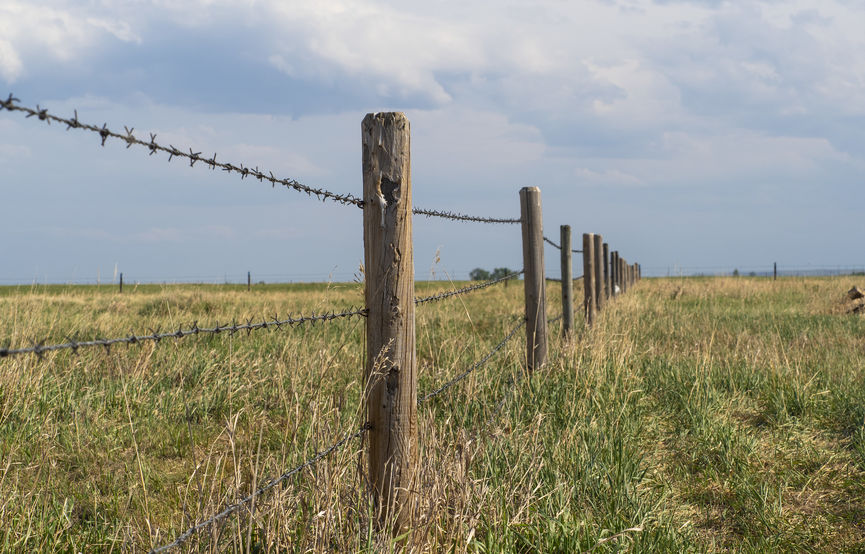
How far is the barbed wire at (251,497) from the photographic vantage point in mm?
2064

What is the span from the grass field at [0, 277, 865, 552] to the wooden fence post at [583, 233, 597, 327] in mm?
1529

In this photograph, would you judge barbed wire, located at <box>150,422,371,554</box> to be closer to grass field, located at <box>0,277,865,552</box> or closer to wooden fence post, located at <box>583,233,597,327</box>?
grass field, located at <box>0,277,865,552</box>

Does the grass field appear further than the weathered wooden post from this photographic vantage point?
No

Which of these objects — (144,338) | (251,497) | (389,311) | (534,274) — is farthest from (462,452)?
(534,274)

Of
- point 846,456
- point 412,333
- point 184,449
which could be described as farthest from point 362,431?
point 846,456

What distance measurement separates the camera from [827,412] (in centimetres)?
574

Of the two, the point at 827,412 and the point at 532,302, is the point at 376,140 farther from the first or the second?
the point at 827,412

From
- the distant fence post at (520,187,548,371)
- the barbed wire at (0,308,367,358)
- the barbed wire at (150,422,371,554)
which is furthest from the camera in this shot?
the distant fence post at (520,187,548,371)

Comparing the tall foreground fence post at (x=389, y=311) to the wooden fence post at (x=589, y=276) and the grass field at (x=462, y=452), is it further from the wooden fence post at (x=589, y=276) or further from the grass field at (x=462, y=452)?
the wooden fence post at (x=589, y=276)

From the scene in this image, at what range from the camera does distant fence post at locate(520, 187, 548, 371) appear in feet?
17.4

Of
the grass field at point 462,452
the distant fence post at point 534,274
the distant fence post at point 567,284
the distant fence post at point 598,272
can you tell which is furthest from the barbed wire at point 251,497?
the distant fence post at point 598,272

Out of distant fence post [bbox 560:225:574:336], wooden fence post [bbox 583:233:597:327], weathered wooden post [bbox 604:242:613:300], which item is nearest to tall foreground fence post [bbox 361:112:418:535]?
distant fence post [bbox 560:225:574:336]

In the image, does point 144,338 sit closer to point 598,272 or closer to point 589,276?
point 589,276

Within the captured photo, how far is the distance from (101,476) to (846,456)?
16.1 feet
